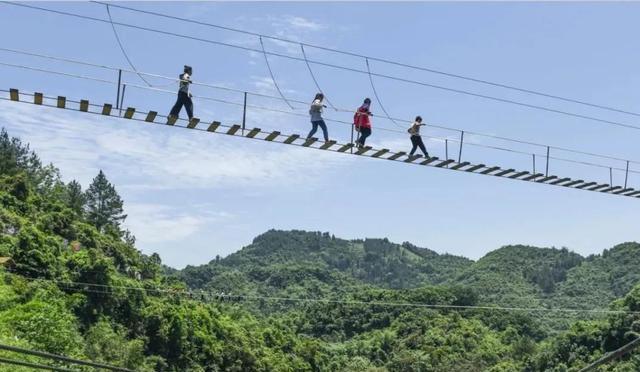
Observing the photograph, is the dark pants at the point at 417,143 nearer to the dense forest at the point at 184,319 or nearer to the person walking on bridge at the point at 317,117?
the person walking on bridge at the point at 317,117

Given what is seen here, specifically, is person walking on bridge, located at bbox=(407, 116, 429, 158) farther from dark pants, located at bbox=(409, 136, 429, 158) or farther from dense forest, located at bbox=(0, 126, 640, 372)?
dense forest, located at bbox=(0, 126, 640, 372)

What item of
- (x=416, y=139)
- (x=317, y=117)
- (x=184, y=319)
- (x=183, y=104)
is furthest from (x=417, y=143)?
(x=184, y=319)

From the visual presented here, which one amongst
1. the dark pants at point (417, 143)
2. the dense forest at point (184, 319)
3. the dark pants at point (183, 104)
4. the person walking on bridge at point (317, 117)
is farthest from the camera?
the dense forest at point (184, 319)

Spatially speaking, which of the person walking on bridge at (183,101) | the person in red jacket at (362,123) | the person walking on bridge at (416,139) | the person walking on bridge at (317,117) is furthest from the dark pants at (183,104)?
the person walking on bridge at (416,139)

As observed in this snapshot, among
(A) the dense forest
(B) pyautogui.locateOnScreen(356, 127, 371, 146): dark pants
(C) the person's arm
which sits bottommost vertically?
(A) the dense forest

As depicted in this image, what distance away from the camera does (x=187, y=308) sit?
70438 millimetres

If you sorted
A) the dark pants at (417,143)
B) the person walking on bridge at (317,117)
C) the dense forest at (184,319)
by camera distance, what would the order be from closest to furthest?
the person walking on bridge at (317,117) < the dark pants at (417,143) < the dense forest at (184,319)

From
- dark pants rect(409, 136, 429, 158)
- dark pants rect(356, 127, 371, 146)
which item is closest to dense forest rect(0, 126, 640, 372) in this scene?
dark pants rect(409, 136, 429, 158)

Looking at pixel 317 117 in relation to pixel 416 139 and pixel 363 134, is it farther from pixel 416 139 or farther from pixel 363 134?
pixel 416 139

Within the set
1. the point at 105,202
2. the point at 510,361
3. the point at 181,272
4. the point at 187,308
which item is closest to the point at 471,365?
the point at 510,361

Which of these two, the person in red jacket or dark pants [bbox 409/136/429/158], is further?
dark pants [bbox 409/136/429/158]

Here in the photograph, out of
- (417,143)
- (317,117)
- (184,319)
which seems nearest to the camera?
(317,117)

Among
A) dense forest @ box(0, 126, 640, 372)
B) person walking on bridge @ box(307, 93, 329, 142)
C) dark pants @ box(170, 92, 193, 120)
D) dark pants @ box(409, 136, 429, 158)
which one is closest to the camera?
dark pants @ box(170, 92, 193, 120)

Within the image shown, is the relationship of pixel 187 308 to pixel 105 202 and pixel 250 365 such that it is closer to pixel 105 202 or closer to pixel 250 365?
pixel 250 365
